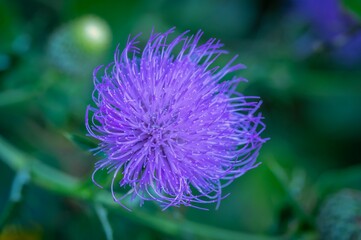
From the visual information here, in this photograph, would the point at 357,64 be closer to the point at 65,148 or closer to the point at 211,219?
the point at 211,219

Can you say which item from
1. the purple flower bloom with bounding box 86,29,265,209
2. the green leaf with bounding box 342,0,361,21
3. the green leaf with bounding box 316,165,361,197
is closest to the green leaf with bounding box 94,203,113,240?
the purple flower bloom with bounding box 86,29,265,209

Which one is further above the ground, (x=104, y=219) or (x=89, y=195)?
(x=89, y=195)

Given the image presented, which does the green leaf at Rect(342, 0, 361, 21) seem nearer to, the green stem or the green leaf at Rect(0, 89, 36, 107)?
the green stem

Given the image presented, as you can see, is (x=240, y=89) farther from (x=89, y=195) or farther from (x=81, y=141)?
(x=81, y=141)

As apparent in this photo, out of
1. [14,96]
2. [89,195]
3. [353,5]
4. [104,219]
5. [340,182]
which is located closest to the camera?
[104,219]

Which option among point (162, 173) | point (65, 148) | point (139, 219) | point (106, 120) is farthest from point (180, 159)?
point (65, 148)

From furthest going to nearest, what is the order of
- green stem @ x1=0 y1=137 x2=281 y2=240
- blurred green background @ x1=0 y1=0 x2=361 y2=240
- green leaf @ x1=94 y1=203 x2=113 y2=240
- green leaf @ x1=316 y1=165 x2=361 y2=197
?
green leaf @ x1=316 y1=165 x2=361 y2=197, blurred green background @ x1=0 y1=0 x2=361 y2=240, green stem @ x1=0 y1=137 x2=281 y2=240, green leaf @ x1=94 y1=203 x2=113 y2=240

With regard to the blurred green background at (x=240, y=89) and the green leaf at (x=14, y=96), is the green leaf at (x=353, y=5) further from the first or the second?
the green leaf at (x=14, y=96)

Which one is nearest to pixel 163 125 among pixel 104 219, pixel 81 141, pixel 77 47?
pixel 81 141
